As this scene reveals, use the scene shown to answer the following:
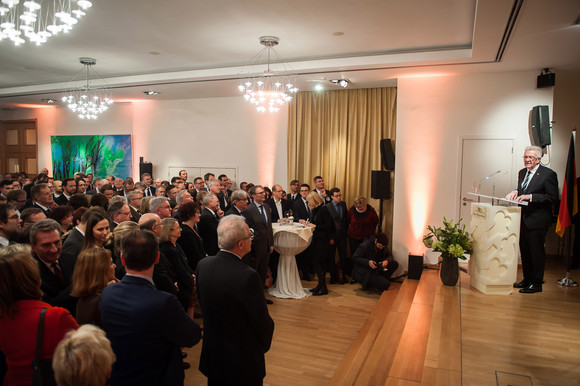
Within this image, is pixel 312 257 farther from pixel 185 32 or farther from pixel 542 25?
pixel 542 25

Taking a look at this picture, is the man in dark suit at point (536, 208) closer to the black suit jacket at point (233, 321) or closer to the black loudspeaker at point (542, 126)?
the black loudspeaker at point (542, 126)

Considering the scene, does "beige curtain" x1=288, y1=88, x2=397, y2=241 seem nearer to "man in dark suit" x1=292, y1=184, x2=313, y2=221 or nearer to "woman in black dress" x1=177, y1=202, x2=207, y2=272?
"man in dark suit" x1=292, y1=184, x2=313, y2=221

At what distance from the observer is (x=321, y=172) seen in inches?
372

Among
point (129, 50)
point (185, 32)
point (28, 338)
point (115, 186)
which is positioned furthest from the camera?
point (115, 186)

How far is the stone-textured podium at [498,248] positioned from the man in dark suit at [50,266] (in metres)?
4.31

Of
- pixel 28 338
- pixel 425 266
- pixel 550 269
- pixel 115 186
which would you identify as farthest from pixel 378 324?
pixel 115 186

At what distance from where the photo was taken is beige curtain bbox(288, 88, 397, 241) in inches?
347

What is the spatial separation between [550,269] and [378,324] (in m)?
3.32

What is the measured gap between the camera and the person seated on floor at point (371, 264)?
23.0 ft

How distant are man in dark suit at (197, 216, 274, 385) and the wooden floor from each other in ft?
5.23

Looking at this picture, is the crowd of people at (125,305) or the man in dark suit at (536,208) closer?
the crowd of people at (125,305)

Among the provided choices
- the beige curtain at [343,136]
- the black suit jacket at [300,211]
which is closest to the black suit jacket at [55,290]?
the black suit jacket at [300,211]

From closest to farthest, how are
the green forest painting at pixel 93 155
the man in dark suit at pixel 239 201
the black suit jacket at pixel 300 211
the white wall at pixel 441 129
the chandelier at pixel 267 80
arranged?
the man in dark suit at pixel 239 201 → the chandelier at pixel 267 80 → the white wall at pixel 441 129 → the black suit jacket at pixel 300 211 → the green forest painting at pixel 93 155

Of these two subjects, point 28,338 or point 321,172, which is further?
point 321,172
